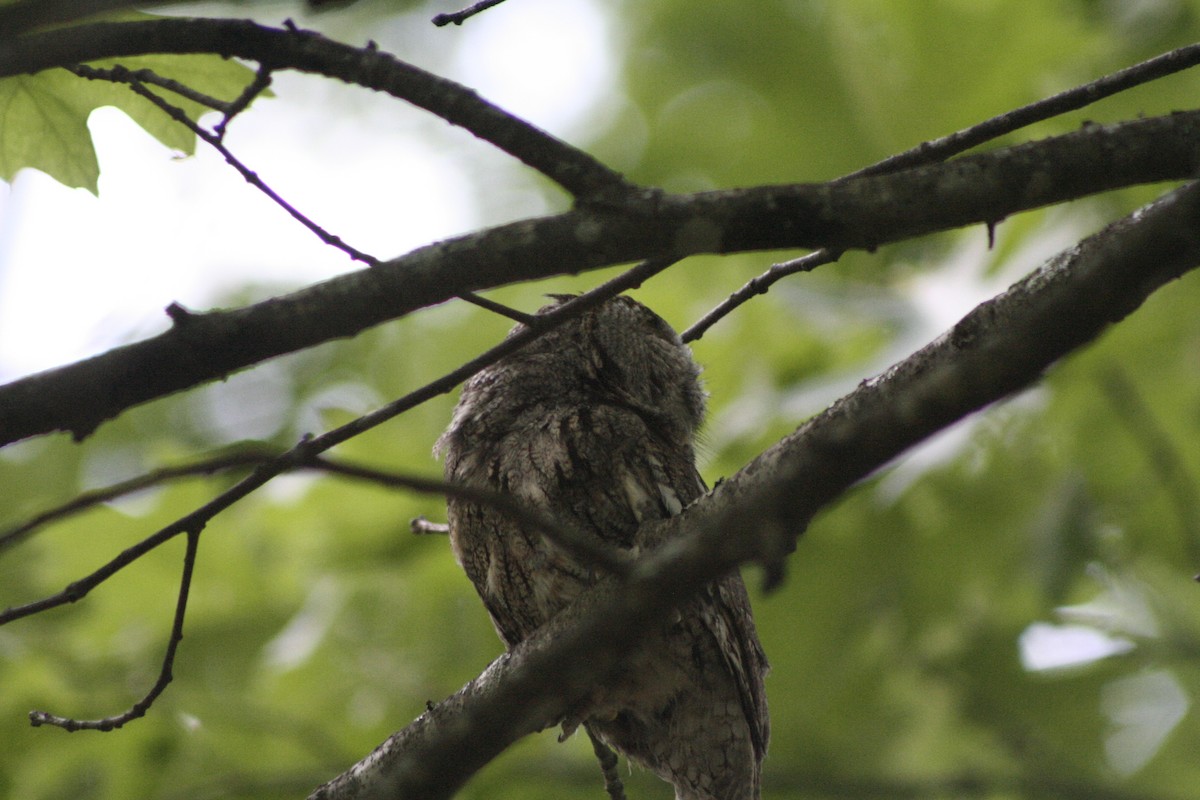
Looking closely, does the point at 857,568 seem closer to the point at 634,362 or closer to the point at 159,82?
the point at 634,362

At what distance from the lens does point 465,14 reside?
7.55 ft

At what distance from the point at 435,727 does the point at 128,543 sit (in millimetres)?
3756

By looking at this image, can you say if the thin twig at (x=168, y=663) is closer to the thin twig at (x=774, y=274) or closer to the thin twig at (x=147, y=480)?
the thin twig at (x=147, y=480)

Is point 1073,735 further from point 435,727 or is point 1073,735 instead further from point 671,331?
point 435,727

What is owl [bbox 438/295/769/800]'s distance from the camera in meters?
3.13

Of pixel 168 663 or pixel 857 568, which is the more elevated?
pixel 857 568

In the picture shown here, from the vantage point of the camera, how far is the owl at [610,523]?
3129 millimetres

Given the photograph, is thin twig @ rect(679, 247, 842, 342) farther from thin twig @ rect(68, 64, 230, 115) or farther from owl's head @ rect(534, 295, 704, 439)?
thin twig @ rect(68, 64, 230, 115)

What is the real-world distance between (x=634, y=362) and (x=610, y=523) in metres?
0.79

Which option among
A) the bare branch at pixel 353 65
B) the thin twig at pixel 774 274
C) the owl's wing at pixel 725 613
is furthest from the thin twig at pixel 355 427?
the owl's wing at pixel 725 613

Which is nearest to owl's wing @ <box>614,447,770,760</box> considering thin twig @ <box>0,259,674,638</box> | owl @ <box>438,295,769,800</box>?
owl @ <box>438,295,769,800</box>

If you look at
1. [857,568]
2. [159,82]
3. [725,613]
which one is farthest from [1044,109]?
[857,568]

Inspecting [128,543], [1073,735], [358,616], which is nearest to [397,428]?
[358,616]

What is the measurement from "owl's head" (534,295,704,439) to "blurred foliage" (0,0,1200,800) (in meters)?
0.37
